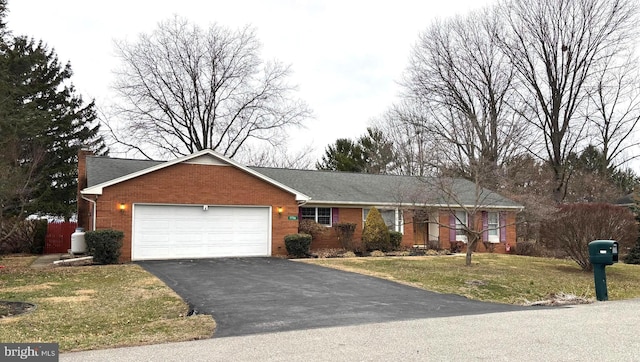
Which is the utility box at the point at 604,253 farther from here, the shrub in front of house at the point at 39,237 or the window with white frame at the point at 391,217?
the shrub in front of house at the point at 39,237

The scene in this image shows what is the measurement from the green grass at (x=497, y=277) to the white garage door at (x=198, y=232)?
109 inches

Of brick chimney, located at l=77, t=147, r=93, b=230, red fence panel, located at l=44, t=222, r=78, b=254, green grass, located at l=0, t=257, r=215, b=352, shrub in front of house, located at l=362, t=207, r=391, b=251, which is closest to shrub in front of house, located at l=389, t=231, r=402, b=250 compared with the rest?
shrub in front of house, located at l=362, t=207, r=391, b=251

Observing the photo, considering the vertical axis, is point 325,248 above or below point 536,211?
below

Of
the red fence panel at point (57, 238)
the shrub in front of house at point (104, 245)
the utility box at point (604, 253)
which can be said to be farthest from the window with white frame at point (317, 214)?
the utility box at point (604, 253)

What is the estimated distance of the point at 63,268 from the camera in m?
15.5

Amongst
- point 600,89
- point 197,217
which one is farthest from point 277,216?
point 600,89

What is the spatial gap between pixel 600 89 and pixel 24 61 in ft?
103

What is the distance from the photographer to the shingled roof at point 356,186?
19500mm

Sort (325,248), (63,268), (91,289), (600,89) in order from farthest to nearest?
(600,89)
(325,248)
(63,268)
(91,289)

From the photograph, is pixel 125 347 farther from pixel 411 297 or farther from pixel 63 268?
pixel 63 268

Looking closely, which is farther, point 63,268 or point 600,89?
point 600,89

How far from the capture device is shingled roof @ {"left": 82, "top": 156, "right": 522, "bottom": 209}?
19500 mm

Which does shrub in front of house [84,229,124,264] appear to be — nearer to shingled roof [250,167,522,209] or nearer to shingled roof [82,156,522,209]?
shingled roof [82,156,522,209]

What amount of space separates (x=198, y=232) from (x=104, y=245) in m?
3.47
